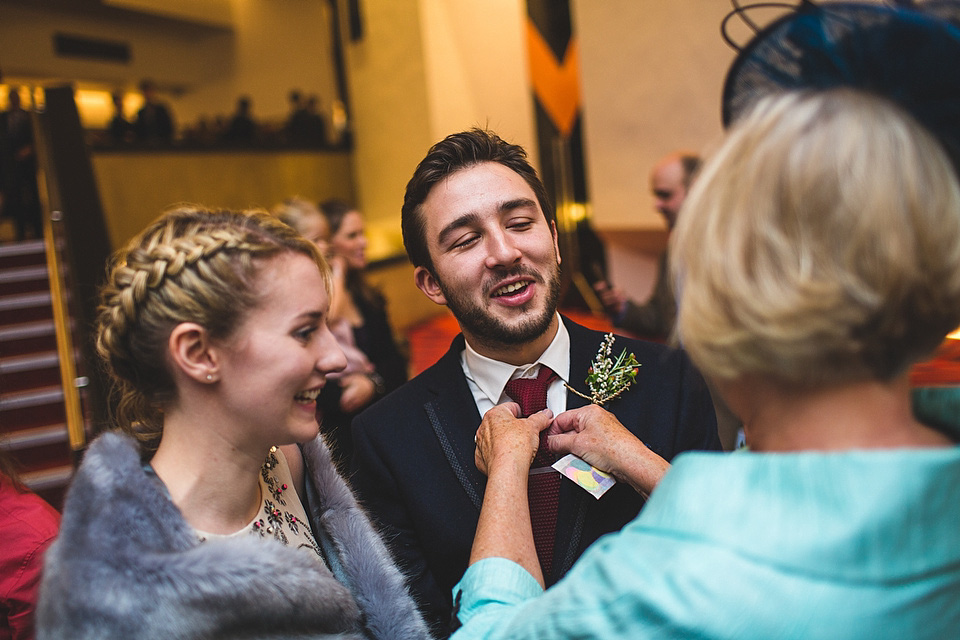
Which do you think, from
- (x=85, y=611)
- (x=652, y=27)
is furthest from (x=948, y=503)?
A: (x=652, y=27)

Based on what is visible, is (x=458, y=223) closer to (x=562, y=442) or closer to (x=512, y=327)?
(x=512, y=327)

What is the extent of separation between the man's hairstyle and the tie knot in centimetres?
37

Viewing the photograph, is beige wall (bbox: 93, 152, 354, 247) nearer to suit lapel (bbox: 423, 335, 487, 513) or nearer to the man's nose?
suit lapel (bbox: 423, 335, 487, 513)

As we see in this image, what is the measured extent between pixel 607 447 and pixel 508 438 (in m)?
0.19

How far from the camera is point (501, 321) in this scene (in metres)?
1.68

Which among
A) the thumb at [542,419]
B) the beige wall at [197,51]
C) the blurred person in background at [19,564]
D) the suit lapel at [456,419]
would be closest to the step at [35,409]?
the blurred person in background at [19,564]

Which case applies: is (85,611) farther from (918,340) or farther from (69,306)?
(69,306)

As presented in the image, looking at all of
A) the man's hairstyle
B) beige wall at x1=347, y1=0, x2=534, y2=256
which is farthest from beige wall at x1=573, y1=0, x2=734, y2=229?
the man's hairstyle

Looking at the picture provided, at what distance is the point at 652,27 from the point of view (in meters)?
5.93

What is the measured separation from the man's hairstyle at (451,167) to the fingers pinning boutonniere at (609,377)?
0.39m

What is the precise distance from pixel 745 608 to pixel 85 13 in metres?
17.2

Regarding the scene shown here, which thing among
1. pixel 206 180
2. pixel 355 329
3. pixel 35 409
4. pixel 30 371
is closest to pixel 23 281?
pixel 30 371

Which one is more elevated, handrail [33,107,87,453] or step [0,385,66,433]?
handrail [33,107,87,453]

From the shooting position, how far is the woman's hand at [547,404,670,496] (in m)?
1.39
